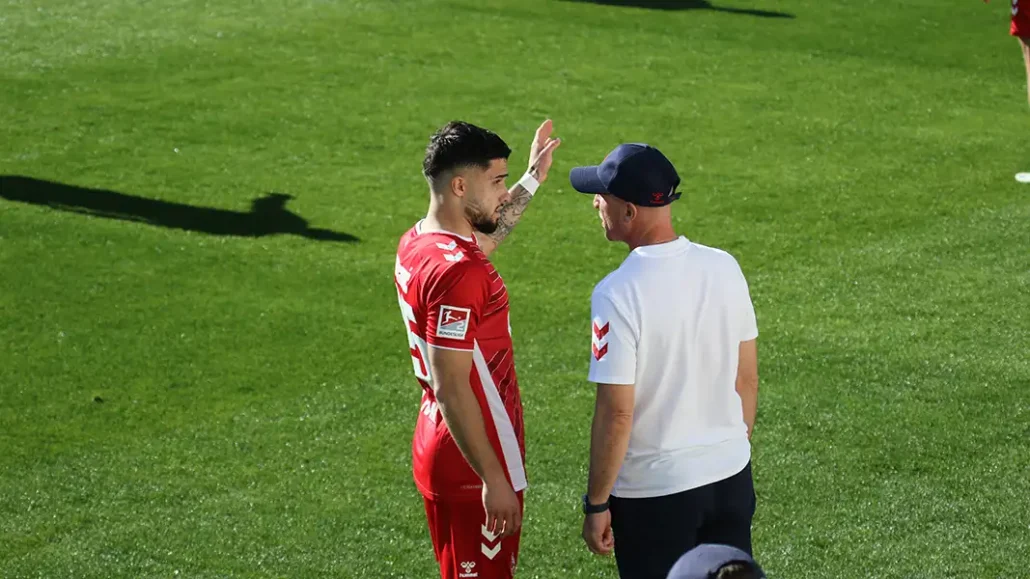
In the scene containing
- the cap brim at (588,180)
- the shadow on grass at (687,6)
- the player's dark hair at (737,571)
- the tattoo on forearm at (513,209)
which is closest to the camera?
the player's dark hair at (737,571)

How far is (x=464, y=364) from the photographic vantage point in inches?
147

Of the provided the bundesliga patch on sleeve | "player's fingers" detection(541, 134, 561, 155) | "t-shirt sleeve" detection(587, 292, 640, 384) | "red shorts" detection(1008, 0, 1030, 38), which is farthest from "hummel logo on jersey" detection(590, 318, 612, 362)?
"red shorts" detection(1008, 0, 1030, 38)

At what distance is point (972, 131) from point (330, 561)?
8252mm

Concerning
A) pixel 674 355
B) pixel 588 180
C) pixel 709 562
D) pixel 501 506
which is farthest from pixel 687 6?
pixel 709 562

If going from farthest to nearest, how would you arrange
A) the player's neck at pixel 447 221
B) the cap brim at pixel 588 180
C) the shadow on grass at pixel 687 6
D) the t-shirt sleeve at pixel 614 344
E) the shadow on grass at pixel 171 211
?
the shadow on grass at pixel 687 6, the shadow on grass at pixel 171 211, the player's neck at pixel 447 221, the cap brim at pixel 588 180, the t-shirt sleeve at pixel 614 344

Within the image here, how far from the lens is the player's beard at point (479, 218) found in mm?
3965

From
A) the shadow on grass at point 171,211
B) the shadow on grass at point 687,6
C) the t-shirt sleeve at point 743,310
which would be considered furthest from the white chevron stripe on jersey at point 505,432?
the shadow on grass at point 687,6

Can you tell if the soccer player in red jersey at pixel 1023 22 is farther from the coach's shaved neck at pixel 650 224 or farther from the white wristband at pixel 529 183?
the coach's shaved neck at pixel 650 224

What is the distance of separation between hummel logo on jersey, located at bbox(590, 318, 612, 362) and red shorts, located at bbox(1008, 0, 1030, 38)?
29.0 feet

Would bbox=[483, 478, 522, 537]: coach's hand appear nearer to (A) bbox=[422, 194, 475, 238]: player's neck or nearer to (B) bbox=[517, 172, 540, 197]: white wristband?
(A) bbox=[422, 194, 475, 238]: player's neck

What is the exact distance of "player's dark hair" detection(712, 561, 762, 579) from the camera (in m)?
2.63

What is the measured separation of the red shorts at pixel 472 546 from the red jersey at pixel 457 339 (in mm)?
46

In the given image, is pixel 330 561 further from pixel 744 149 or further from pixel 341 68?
pixel 341 68

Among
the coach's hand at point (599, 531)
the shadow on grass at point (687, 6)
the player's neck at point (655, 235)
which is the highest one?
the player's neck at point (655, 235)
